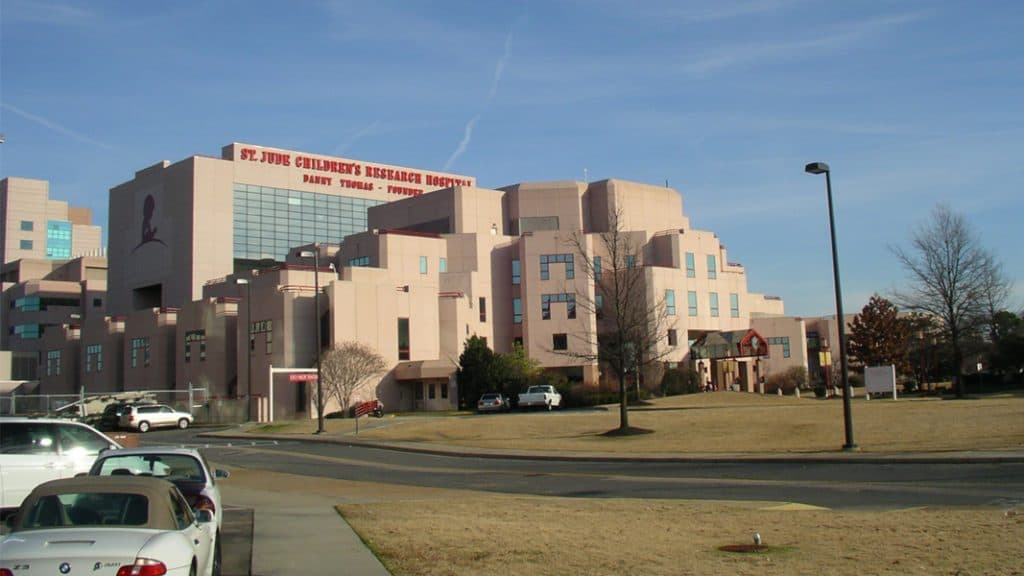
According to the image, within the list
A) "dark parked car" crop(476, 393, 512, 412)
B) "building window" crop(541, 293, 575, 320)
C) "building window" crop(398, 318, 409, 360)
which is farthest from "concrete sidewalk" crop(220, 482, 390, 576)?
"building window" crop(541, 293, 575, 320)

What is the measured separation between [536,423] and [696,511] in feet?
92.1

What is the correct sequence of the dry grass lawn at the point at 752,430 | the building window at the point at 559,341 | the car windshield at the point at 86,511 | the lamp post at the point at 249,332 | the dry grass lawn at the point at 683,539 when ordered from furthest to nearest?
the building window at the point at 559,341
the lamp post at the point at 249,332
the dry grass lawn at the point at 752,430
the dry grass lawn at the point at 683,539
the car windshield at the point at 86,511

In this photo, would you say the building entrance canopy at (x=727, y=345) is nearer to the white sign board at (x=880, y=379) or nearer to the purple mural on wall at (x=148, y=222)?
the white sign board at (x=880, y=379)

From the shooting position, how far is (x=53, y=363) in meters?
97.2

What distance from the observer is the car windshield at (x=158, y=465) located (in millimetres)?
12898

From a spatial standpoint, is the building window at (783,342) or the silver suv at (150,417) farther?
the building window at (783,342)

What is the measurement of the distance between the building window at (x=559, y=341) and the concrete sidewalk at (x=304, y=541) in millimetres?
62203

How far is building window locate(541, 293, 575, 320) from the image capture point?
81438mm

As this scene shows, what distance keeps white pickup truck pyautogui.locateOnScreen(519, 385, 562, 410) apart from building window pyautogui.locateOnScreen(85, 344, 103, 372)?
150 ft

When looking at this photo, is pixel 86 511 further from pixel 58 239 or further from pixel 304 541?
pixel 58 239

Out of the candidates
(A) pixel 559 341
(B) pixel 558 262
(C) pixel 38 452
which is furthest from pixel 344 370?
(C) pixel 38 452

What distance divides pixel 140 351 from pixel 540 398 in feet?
130

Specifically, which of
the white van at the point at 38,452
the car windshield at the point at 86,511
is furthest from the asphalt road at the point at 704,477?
the car windshield at the point at 86,511

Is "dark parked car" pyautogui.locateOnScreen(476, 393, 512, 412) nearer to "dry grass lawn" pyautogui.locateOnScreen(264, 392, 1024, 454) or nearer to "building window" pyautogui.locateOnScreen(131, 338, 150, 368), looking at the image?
"dry grass lawn" pyautogui.locateOnScreen(264, 392, 1024, 454)
